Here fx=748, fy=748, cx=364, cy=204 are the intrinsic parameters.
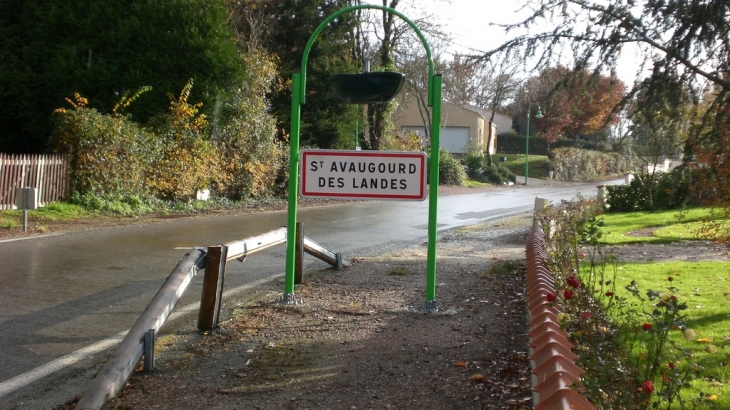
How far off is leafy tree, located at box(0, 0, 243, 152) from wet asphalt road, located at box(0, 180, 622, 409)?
22.3ft

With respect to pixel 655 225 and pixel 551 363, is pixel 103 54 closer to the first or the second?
pixel 655 225

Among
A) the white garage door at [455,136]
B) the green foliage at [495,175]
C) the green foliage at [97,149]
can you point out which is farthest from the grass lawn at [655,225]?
the white garage door at [455,136]

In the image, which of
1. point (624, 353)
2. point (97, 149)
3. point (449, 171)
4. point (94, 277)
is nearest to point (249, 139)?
point (97, 149)

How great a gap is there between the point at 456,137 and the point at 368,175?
64868mm

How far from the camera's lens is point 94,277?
9820mm

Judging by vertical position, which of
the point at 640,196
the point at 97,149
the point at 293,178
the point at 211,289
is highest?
the point at 97,149

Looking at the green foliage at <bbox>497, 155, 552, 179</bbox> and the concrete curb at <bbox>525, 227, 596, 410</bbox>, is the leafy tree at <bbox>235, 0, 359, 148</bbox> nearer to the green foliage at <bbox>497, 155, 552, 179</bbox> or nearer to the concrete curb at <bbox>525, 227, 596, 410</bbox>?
the concrete curb at <bbox>525, 227, 596, 410</bbox>

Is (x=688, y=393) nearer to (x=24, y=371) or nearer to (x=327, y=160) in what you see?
(x=327, y=160)

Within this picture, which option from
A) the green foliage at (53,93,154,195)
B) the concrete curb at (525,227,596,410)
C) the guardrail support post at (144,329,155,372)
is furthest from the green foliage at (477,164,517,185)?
the guardrail support post at (144,329,155,372)

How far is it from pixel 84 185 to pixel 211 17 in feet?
29.4

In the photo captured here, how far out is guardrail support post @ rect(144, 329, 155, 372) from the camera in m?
5.26

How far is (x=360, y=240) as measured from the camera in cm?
1566

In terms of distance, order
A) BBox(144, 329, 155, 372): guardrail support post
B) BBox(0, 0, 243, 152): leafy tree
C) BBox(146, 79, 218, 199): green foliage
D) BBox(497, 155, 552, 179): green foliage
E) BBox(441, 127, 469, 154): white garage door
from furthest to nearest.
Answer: BBox(441, 127, 469, 154): white garage door < BBox(497, 155, 552, 179): green foliage < BBox(0, 0, 243, 152): leafy tree < BBox(146, 79, 218, 199): green foliage < BBox(144, 329, 155, 372): guardrail support post

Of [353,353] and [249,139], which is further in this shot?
[249,139]
